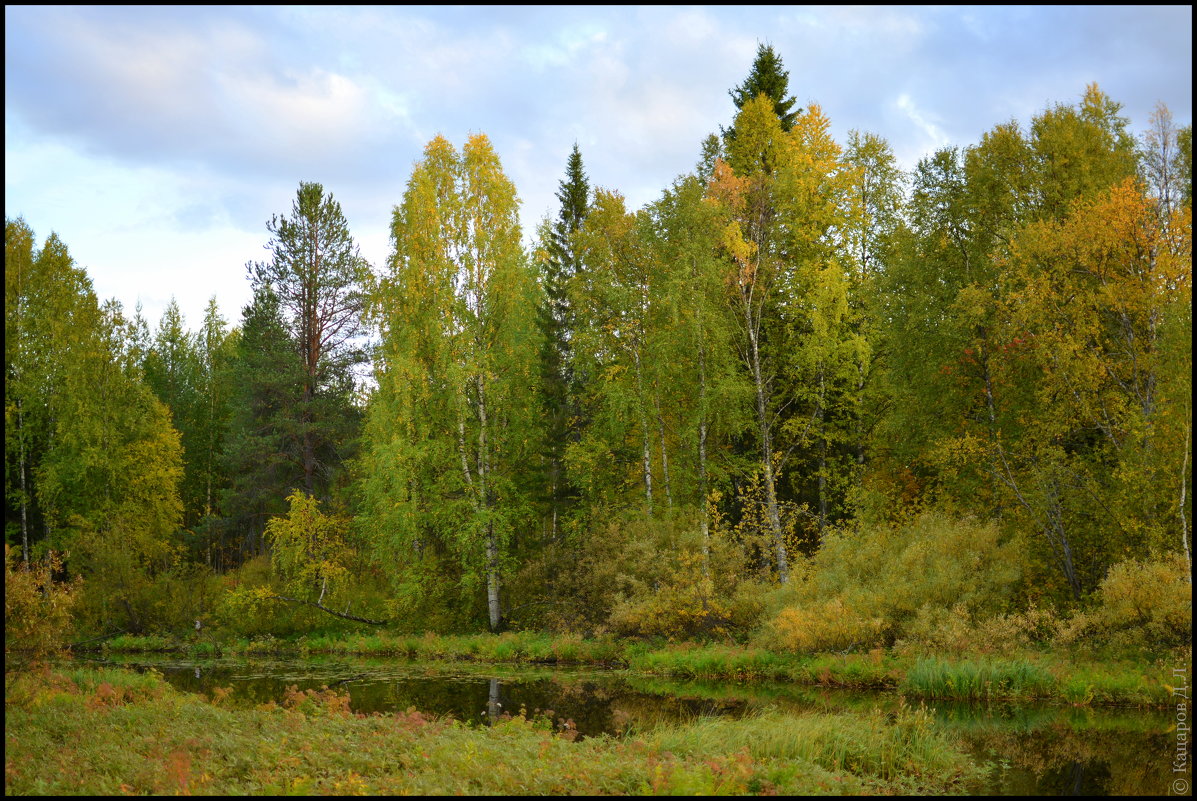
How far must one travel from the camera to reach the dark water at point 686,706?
12.2 meters

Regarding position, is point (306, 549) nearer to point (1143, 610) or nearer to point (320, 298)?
point (320, 298)

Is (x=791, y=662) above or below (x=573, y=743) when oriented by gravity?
below

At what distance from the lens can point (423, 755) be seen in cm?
1085

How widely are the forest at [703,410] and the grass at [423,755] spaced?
556 centimetres

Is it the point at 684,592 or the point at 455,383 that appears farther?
the point at 455,383

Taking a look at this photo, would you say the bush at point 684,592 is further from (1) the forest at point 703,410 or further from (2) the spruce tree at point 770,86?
(2) the spruce tree at point 770,86

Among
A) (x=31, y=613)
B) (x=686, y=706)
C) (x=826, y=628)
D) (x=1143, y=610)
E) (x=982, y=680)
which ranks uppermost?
(x=31, y=613)

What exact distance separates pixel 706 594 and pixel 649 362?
758 cm

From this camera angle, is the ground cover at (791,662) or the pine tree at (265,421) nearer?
the ground cover at (791,662)

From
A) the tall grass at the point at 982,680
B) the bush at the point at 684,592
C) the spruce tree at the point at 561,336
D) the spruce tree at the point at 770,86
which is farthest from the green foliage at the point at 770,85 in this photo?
the tall grass at the point at 982,680

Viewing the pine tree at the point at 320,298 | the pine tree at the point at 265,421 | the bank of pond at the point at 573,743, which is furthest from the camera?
the pine tree at the point at 320,298

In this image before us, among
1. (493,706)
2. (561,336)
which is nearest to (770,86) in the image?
(561,336)

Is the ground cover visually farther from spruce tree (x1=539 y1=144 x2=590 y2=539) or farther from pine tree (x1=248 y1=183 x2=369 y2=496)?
pine tree (x1=248 y1=183 x2=369 y2=496)

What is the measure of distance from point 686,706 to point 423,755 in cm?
824
